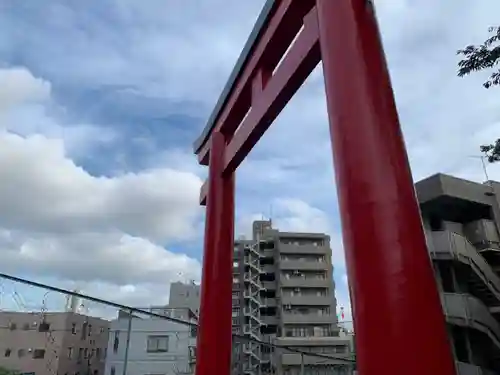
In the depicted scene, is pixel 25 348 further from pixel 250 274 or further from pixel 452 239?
pixel 250 274

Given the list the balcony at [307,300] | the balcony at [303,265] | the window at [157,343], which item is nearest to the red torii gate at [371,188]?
the window at [157,343]

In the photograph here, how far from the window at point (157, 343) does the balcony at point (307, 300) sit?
55.8 feet

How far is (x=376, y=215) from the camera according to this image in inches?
56.5

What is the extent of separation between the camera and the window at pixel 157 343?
535 inches

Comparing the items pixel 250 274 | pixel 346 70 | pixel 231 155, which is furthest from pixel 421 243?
pixel 250 274

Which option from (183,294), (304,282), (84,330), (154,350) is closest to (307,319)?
(304,282)

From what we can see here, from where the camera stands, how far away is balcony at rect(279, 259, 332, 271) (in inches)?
1230

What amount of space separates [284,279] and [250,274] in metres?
2.62

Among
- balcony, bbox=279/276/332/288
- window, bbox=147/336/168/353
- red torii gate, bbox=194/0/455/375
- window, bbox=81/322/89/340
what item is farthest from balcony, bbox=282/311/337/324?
red torii gate, bbox=194/0/455/375

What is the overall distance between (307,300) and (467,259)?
67.8 ft

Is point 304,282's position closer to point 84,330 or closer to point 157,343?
point 84,330

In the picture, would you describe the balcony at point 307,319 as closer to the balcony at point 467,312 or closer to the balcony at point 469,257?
the balcony at point 469,257

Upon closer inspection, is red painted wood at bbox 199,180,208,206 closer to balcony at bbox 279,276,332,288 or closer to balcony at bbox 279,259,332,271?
balcony at bbox 279,276,332,288

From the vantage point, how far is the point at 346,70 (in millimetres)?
1735
